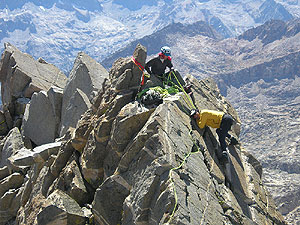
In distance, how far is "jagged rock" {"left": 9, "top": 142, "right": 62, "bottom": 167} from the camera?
2667 centimetres

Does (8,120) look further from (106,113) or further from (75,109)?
(106,113)

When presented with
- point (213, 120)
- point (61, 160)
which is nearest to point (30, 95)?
point (61, 160)

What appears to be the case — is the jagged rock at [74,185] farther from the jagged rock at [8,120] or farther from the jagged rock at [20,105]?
the jagged rock at [8,120]

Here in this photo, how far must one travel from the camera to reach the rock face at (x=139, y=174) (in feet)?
50.6

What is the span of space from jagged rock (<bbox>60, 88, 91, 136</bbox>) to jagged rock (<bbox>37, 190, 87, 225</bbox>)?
14.7 m

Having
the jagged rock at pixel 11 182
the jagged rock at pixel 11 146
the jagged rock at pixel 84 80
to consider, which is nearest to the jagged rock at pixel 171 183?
the jagged rock at pixel 11 182

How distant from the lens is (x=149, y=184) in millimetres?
15500

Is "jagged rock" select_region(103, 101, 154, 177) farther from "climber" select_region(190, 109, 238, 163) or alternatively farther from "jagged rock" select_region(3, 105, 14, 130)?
"jagged rock" select_region(3, 105, 14, 130)

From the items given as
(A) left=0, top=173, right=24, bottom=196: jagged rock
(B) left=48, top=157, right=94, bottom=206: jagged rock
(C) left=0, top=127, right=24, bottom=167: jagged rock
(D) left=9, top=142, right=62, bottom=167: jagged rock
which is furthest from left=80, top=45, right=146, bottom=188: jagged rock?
(C) left=0, top=127, right=24, bottom=167: jagged rock

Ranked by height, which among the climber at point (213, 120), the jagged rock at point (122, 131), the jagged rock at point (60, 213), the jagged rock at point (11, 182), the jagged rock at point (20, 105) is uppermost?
the climber at point (213, 120)

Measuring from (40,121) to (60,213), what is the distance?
773 inches

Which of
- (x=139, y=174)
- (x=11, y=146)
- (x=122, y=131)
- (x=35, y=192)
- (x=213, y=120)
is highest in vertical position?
(x=213, y=120)

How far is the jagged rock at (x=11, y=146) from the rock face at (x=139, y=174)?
7.29 m

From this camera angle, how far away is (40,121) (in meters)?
34.8
